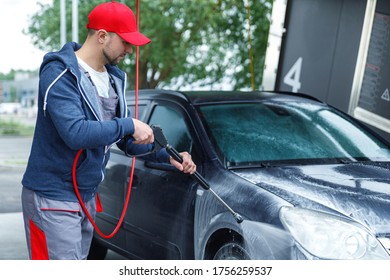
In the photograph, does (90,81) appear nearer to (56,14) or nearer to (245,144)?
(245,144)

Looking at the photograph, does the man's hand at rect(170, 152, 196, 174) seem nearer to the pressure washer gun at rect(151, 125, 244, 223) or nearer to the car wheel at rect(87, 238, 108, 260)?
the pressure washer gun at rect(151, 125, 244, 223)

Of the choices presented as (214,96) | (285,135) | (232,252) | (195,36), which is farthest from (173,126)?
(195,36)

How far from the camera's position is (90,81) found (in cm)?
349

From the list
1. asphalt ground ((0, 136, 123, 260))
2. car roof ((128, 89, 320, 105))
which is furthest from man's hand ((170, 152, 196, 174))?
asphalt ground ((0, 136, 123, 260))

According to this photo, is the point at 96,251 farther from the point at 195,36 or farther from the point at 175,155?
the point at 195,36

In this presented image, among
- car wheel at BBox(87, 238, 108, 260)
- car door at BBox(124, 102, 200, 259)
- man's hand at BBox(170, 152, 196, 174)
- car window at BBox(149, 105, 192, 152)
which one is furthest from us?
car wheel at BBox(87, 238, 108, 260)

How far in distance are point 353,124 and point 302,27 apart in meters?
4.01

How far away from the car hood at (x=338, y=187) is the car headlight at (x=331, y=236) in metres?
0.06

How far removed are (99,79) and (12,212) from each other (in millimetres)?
5814

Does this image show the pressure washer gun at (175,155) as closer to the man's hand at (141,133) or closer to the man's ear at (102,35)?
the man's hand at (141,133)

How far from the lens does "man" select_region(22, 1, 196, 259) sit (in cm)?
330

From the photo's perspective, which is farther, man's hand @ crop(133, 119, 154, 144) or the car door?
the car door

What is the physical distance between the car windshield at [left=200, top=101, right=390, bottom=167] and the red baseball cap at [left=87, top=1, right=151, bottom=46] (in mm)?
1169

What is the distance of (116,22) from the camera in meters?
3.43
